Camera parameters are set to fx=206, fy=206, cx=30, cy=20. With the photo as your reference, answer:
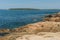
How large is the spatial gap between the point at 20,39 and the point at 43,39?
1.93 m

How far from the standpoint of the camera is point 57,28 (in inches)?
952

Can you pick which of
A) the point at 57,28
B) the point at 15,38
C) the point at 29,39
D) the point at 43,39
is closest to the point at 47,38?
the point at 43,39

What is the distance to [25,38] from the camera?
17.4m

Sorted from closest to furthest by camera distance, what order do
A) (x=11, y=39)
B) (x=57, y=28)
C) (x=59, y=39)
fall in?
(x=59, y=39) < (x=11, y=39) < (x=57, y=28)

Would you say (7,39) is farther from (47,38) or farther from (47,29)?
(47,29)

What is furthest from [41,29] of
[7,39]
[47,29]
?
[7,39]

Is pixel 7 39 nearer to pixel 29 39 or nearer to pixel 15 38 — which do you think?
pixel 15 38

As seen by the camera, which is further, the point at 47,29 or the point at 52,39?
the point at 47,29

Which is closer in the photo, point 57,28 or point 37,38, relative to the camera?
point 37,38

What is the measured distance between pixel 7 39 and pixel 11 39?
78 cm

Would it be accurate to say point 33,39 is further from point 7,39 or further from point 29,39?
point 7,39

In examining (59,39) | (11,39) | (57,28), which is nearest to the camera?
(59,39)

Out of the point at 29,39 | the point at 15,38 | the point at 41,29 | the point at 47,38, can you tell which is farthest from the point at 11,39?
the point at 41,29

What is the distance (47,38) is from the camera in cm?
1706
